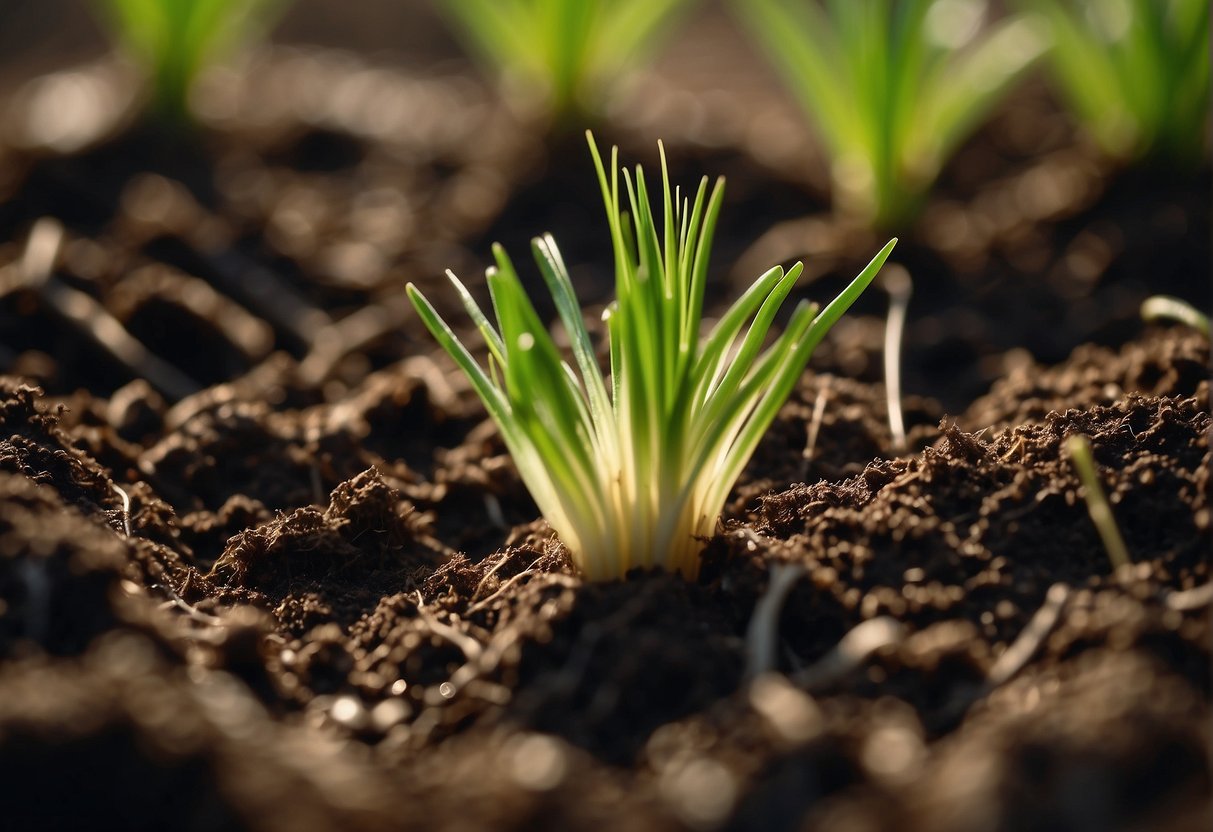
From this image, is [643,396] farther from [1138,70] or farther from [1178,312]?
[1138,70]

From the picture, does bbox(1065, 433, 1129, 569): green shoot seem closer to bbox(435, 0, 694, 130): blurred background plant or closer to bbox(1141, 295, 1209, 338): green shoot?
bbox(1141, 295, 1209, 338): green shoot

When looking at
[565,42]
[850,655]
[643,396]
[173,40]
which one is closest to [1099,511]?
[850,655]

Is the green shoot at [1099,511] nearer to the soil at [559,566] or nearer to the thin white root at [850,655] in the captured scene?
the soil at [559,566]

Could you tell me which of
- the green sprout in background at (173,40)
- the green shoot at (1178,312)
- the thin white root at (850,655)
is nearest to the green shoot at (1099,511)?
the thin white root at (850,655)

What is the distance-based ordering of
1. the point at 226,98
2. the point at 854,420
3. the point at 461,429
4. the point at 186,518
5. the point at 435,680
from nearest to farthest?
the point at 435,680 < the point at 186,518 < the point at 854,420 < the point at 461,429 < the point at 226,98

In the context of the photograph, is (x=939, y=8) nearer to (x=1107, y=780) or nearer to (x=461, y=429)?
(x=461, y=429)

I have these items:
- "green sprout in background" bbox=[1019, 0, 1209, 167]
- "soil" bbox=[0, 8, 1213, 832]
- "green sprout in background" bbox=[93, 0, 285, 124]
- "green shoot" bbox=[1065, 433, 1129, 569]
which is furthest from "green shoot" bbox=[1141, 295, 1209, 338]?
"green sprout in background" bbox=[93, 0, 285, 124]

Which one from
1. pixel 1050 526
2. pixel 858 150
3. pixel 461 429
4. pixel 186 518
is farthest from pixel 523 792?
pixel 858 150
